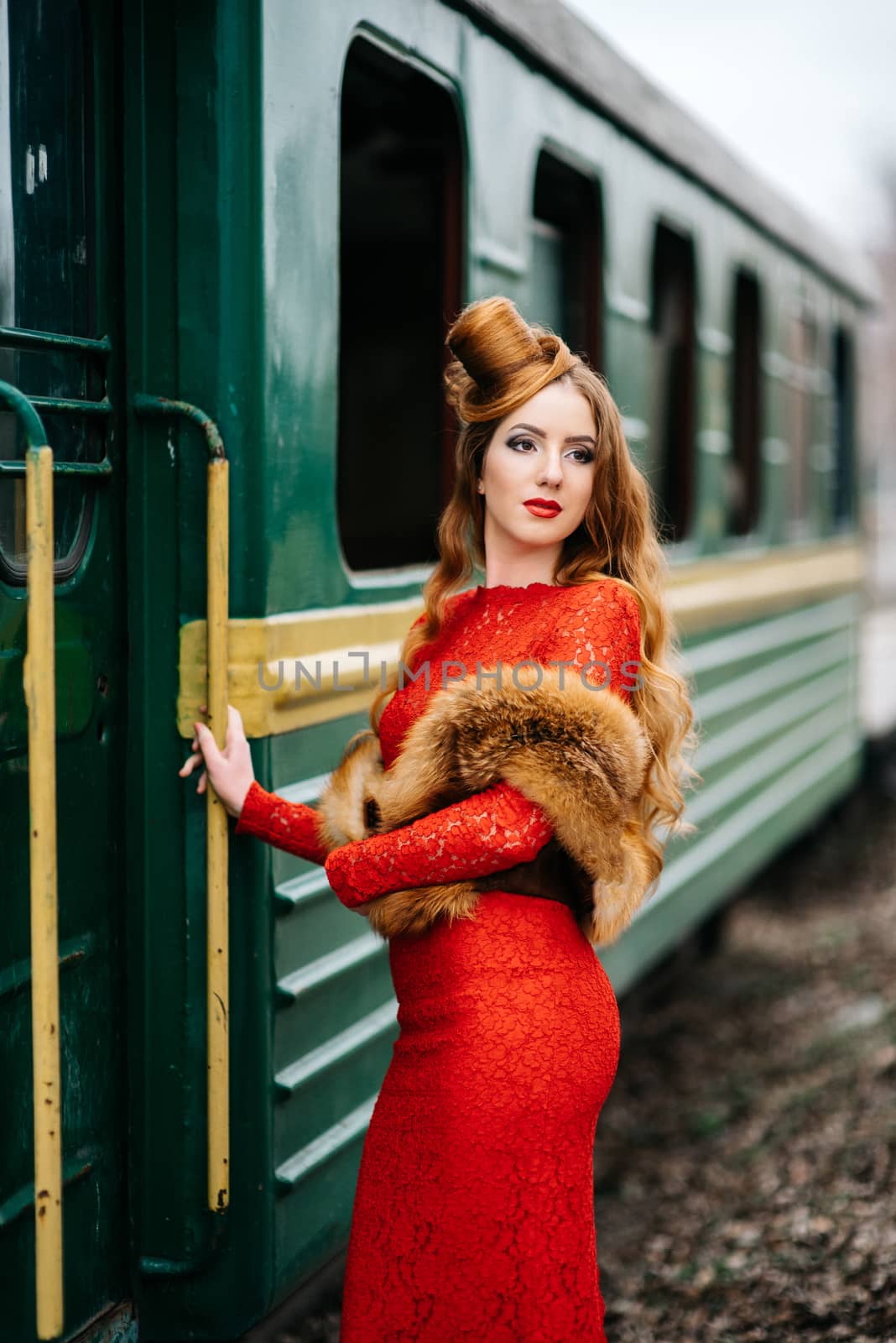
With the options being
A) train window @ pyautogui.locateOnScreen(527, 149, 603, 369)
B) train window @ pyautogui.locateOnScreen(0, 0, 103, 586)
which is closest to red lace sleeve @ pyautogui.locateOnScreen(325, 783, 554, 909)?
train window @ pyautogui.locateOnScreen(0, 0, 103, 586)

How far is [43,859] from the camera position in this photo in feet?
5.84

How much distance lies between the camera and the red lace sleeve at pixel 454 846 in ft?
6.08

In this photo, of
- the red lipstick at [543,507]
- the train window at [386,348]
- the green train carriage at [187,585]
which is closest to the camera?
the red lipstick at [543,507]

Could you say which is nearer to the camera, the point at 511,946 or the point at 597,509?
the point at 511,946

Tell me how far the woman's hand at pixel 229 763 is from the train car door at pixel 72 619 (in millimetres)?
163

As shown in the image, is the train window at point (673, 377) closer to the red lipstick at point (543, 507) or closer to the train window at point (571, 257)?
the train window at point (571, 257)

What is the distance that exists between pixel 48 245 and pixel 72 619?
0.54 meters

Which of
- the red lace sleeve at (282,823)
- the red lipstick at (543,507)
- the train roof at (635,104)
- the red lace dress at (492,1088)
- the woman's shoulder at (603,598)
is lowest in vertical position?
the red lace dress at (492,1088)

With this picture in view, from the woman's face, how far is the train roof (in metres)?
1.23

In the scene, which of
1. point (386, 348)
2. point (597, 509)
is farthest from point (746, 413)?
point (597, 509)

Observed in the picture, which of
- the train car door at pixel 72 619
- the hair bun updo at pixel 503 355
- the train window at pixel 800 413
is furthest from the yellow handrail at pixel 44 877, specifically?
the train window at pixel 800 413

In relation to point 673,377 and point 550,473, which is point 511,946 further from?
point 673,377

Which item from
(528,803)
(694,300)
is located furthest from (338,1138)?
(694,300)

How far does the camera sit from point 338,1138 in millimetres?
2639
